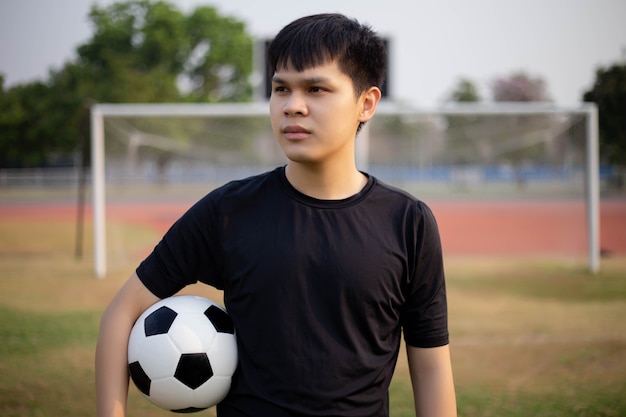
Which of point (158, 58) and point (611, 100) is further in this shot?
point (158, 58)

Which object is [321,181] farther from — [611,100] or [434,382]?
[611,100]

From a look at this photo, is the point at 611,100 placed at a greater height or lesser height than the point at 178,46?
lesser

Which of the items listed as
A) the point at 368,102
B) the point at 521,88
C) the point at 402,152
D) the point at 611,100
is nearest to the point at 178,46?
the point at 521,88

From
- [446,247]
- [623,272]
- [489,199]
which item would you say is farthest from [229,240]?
[489,199]

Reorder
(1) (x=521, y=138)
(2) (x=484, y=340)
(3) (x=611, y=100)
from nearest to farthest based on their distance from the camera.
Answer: (2) (x=484, y=340)
(3) (x=611, y=100)
(1) (x=521, y=138)

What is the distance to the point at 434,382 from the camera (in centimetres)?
164

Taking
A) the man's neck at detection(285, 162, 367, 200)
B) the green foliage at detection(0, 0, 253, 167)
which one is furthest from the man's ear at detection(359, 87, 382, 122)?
the green foliage at detection(0, 0, 253, 167)

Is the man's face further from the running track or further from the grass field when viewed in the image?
the running track

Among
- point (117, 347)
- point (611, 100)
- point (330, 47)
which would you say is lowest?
point (117, 347)

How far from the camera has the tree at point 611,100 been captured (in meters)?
11.5

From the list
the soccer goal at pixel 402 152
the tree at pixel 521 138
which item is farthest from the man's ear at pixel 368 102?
the tree at pixel 521 138

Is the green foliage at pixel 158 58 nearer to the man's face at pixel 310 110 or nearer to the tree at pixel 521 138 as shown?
the tree at pixel 521 138

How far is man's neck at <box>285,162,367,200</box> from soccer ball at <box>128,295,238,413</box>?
1.40 ft

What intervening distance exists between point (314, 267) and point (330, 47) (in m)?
0.53
